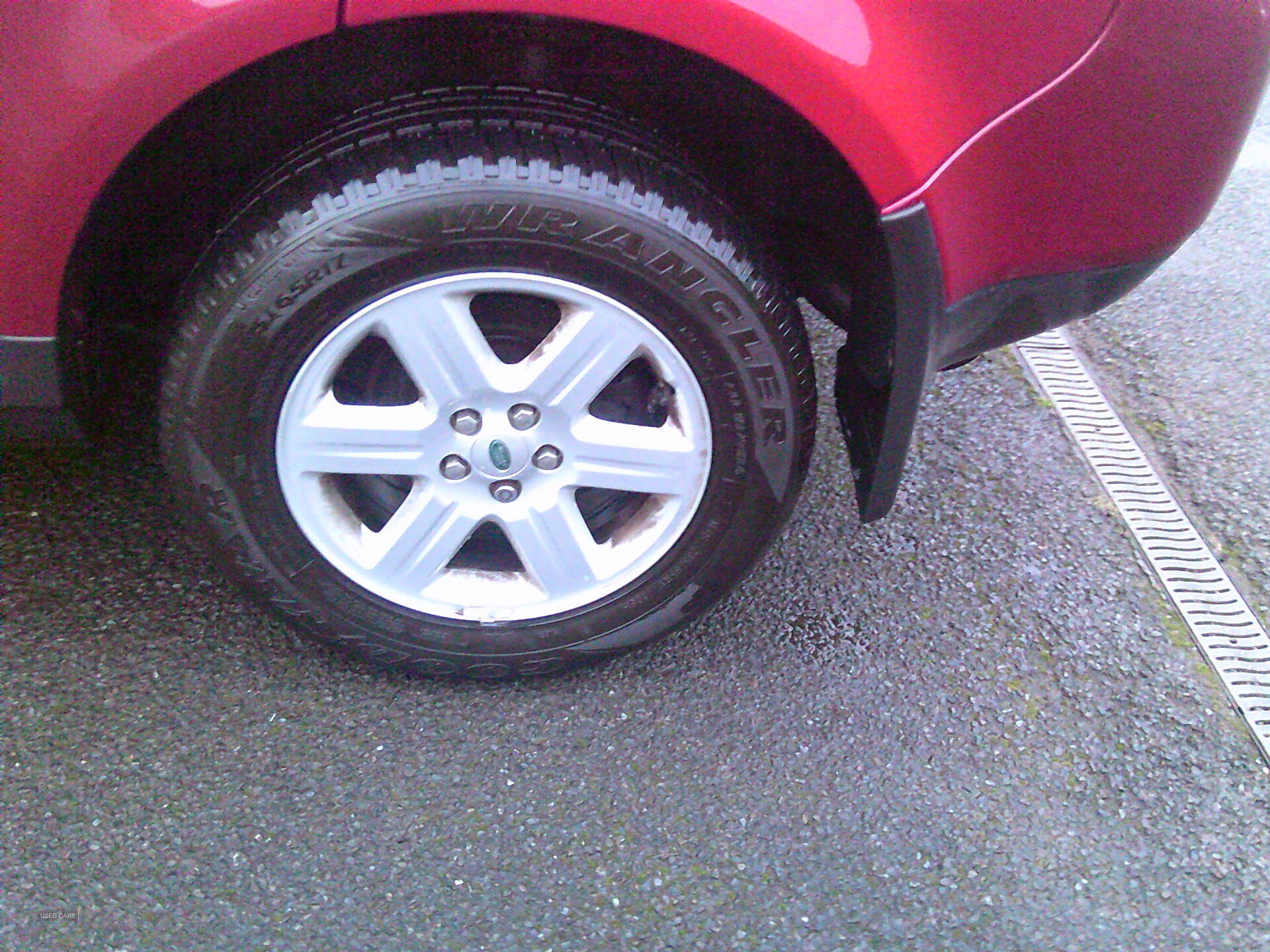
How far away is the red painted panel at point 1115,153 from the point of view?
1.29 m

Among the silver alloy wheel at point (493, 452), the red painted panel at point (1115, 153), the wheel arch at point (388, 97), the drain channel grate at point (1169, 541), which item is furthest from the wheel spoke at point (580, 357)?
the drain channel grate at point (1169, 541)

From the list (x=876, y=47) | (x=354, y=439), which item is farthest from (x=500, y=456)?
(x=876, y=47)

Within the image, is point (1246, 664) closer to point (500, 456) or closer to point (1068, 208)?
point (1068, 208)

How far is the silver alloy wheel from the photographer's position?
1.47m

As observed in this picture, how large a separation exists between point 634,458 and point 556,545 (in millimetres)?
191

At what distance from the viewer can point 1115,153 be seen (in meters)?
1.35

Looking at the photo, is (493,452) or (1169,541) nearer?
(493,452)

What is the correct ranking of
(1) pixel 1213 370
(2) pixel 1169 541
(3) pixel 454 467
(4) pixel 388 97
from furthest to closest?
(1) pixel 1213 370
(2) pixel 1169 541
(3) pixel 454 467
(4) pixel 388 97

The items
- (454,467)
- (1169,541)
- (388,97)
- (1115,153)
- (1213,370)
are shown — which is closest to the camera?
(1115,153)

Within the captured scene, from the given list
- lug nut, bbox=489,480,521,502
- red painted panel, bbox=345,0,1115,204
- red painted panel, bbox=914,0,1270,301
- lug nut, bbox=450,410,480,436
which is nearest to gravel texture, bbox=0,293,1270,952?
lug nut, bbox=489,480,521,502

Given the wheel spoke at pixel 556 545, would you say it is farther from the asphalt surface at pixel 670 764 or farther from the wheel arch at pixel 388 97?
the wheel arch at pixel 388 97

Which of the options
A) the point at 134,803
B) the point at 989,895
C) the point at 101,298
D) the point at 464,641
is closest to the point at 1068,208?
the point at 989,895

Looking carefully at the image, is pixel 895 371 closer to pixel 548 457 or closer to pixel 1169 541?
pixel 548 457

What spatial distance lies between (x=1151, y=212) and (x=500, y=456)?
970 mm
